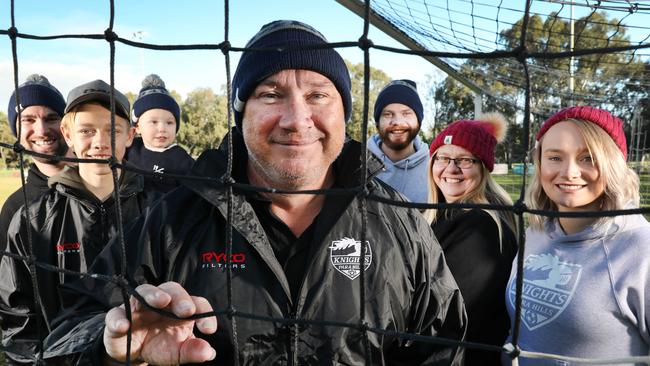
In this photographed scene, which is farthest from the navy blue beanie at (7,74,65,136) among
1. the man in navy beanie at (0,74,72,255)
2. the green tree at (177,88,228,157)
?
the green tree at (177,88,228,157)

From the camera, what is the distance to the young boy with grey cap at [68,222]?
1.62m

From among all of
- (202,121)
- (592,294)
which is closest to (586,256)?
(592,294)

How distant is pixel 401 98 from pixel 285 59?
1.73 metres

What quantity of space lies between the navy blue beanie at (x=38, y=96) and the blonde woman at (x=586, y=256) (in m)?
1.98

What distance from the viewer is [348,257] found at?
120 centimetres

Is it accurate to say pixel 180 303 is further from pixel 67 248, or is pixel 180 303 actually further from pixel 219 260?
pixel 67 248

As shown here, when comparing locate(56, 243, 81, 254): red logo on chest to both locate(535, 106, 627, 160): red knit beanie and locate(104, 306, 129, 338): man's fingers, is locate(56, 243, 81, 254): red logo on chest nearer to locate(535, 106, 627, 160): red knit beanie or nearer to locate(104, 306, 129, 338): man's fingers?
locate(104, 306, 129, 338): man's fingers

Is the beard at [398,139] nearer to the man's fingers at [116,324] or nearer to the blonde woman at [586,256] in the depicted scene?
the blonde woman at [586,256]

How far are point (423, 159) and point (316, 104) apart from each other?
1.67 m

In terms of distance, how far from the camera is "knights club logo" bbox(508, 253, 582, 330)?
127 centimetres

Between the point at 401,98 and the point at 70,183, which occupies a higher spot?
the point at 401,98

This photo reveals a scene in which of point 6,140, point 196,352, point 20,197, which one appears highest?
point 6,140

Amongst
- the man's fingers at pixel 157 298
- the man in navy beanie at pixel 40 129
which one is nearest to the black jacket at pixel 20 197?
the man in navy beanie at pixel 40 129

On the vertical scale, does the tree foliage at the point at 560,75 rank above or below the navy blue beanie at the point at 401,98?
above
